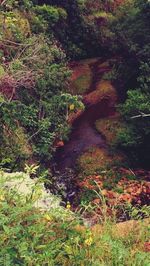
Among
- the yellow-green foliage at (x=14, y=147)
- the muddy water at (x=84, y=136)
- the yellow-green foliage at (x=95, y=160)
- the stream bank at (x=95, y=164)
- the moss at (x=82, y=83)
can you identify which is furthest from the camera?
the moss at (x=82, y=83)

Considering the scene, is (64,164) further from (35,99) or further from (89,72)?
(89,72)

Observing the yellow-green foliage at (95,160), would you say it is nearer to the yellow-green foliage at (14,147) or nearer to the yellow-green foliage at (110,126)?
the yellow-green foliage at (110,126)

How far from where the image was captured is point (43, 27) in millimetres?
14688

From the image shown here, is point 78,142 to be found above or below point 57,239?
above

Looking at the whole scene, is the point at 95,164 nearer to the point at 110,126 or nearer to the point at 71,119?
the point at 110,126

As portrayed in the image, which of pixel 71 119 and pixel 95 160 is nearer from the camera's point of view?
pixel 95 160

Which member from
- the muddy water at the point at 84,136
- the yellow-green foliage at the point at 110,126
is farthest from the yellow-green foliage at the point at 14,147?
the yellow-green foliage at the point at 110,126

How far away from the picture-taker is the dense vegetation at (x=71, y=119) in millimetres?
4281

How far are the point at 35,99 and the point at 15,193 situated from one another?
7103 millimetres

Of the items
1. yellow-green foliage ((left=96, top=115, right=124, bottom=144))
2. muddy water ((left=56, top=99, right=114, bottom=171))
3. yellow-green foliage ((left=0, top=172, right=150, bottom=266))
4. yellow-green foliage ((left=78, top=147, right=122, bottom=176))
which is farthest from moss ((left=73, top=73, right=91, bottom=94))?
yellow-green foliage ((left=0, top=172, right=150, bottom=266))

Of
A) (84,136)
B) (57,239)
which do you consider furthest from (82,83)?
(57,239)

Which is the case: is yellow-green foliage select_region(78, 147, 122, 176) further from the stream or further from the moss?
the moss

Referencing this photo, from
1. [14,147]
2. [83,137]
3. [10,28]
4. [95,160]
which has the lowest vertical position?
[95,160]

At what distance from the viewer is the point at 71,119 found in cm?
1452
